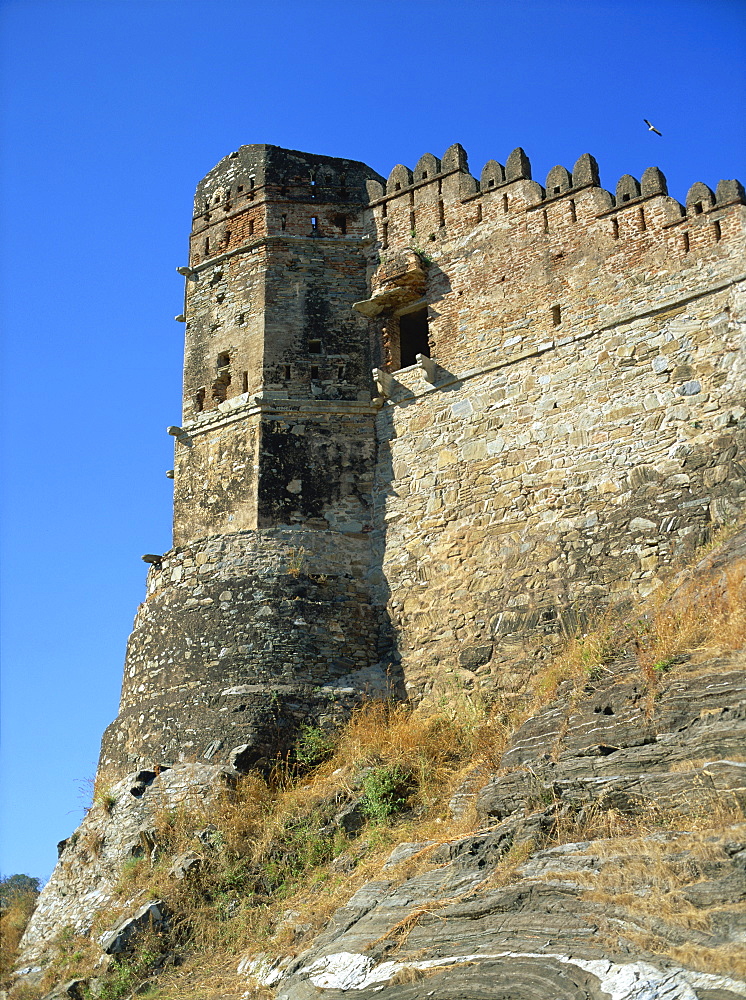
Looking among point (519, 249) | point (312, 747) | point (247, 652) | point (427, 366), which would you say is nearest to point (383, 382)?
point (427, 366)

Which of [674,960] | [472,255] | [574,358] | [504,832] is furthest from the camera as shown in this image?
[472,255]

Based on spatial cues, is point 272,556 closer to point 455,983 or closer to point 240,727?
point 240,727

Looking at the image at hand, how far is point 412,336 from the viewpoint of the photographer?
16375 millimetres

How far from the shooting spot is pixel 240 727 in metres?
13.2

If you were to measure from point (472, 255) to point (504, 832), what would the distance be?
8496mm

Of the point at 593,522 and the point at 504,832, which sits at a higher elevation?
the point at 593,522

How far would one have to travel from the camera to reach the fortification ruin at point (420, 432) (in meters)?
13.0

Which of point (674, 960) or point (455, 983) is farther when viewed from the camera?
point (455, 983)

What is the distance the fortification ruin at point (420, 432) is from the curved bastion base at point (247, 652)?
0.09 feet

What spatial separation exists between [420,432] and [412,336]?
1.97 m

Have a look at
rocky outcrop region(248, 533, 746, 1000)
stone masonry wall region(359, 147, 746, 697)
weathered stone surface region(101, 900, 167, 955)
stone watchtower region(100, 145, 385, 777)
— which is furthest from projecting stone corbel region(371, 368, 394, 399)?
weathered stone surface region(101, 900, 167, 955)

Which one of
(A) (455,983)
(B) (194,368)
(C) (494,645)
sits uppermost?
(B) (194,368)

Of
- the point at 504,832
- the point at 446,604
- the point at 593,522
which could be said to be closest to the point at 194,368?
the point at 446,604

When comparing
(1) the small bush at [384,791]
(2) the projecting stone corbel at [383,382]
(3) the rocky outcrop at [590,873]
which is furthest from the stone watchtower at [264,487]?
(3) the rocky outcrop at [590,873]
